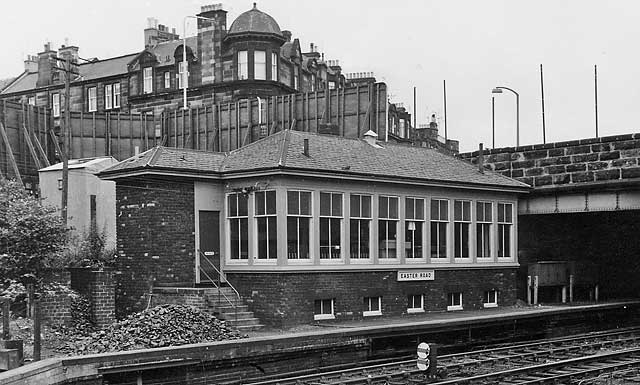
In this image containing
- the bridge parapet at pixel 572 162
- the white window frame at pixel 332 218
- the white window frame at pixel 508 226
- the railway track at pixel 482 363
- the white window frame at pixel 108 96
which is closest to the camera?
the railway track at pixel 482 363

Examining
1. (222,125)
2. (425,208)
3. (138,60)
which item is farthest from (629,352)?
(138,60)

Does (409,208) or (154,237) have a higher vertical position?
(409,208)

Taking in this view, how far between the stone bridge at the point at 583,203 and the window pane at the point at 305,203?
10.5 m

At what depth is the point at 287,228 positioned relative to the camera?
21.3m

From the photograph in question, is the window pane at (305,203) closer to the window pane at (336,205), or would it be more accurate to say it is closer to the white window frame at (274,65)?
the window pane at (336,205)

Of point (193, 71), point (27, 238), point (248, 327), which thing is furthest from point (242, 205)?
point (193, 71)

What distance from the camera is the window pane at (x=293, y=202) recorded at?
2136 cm

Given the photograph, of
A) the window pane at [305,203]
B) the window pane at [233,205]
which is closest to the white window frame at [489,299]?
the window pane at [305,203]

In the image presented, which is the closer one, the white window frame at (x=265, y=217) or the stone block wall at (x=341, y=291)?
the stone block wall at (x=341, y=291)

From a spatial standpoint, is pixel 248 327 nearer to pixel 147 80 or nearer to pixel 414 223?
pixel 414 223

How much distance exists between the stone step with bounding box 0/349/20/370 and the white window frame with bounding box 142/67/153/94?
1648 inches

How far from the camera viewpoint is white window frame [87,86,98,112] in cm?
5997

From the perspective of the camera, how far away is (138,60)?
5744 cm

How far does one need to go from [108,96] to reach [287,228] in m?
41.0
